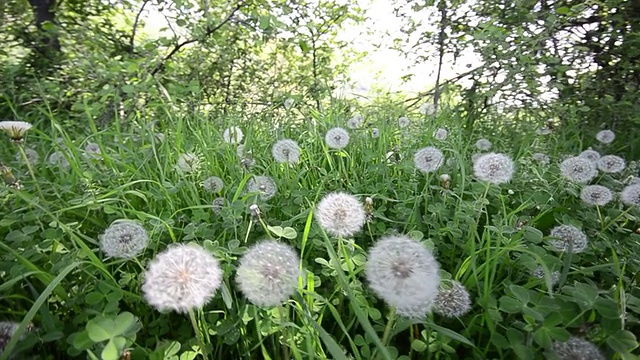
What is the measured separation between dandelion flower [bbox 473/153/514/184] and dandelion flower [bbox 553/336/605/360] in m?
0.57


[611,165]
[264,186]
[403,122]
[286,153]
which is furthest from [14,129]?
[611,165]

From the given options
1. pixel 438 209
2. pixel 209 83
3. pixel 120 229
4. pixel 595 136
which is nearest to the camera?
pixel 120 229

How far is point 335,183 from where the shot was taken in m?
1.55

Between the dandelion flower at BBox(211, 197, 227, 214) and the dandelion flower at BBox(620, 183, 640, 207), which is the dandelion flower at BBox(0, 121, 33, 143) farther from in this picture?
the dandelion flower at BBox(620, 183, 640, 207)

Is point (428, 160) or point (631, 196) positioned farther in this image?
point (428, 160)

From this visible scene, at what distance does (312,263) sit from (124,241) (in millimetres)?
466

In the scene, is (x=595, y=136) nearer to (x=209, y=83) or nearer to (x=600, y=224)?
(x=600, y=224)

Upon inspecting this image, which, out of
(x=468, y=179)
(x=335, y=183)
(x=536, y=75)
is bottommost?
(x=335, y=183)

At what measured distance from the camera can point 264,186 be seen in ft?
4.41

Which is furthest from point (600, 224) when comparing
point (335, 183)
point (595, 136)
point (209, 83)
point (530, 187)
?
point (209, 83)

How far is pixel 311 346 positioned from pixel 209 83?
2640 mm

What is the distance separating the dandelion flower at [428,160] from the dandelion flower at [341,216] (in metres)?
0.55

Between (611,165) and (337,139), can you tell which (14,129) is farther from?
(611,165)

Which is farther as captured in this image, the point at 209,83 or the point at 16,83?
the point at 209,83
